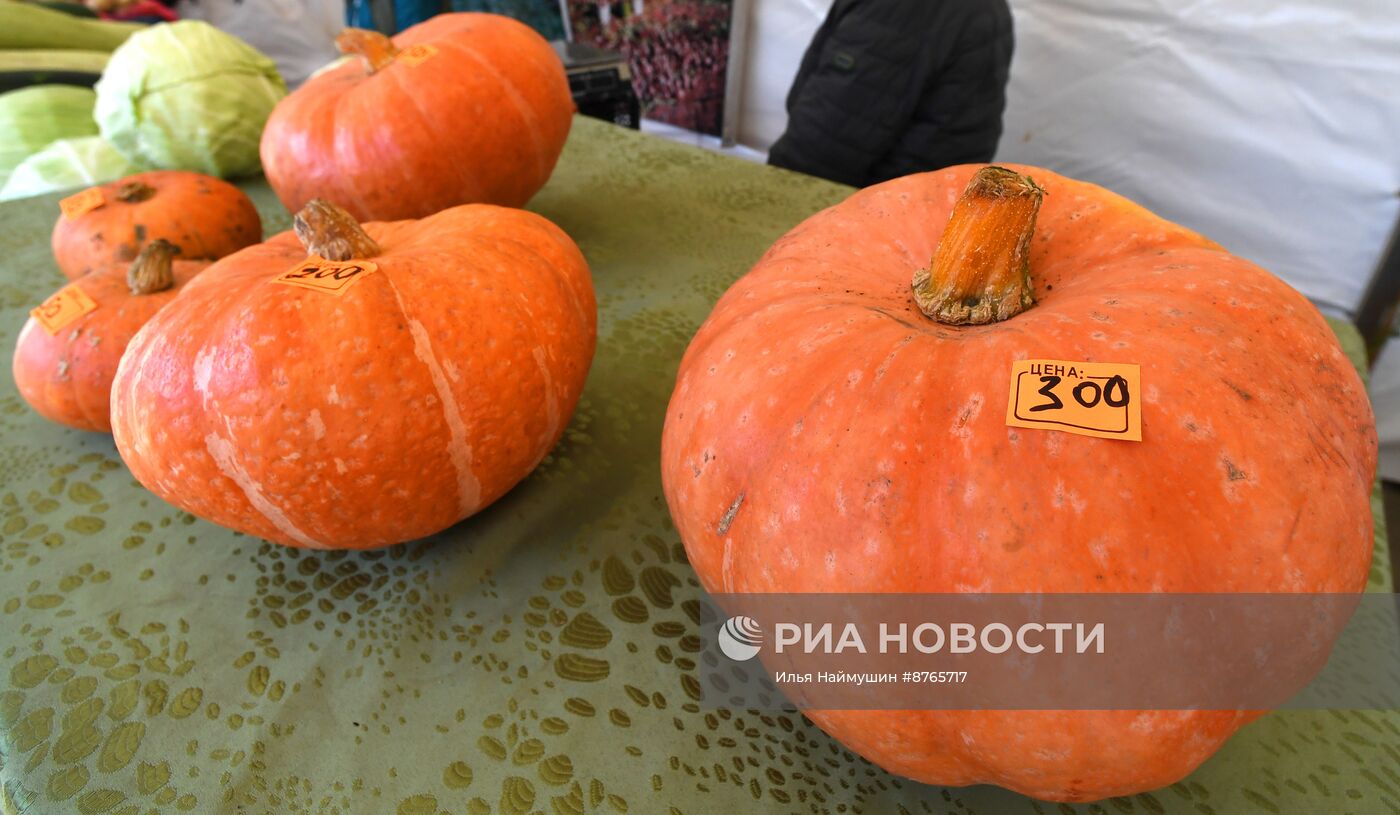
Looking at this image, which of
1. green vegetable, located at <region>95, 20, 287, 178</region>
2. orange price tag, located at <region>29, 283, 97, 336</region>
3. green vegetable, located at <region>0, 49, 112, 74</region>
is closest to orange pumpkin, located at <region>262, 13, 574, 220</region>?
orange price tag, located at <region>29, 283, 97, 336</region>

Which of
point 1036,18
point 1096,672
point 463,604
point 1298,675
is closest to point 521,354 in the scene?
point 463,604

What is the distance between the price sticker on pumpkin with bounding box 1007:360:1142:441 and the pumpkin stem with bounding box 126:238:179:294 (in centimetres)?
117

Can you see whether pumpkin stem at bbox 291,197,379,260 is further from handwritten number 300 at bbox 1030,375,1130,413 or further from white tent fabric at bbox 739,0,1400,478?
white tent fabric at bbox 739,0,1400,478

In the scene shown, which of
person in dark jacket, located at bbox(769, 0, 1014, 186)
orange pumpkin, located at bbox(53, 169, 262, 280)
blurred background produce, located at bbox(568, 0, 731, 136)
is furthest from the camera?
blurred background produce, located at bbox(568, 0, 731, 136)

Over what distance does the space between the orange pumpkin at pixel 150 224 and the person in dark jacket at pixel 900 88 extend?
142cm

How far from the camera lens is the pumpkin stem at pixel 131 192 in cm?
136

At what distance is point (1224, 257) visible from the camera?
2.19 ft

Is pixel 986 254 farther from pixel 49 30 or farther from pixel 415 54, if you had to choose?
pixel 49 30

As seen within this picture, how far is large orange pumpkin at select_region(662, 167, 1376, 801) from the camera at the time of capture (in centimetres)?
50

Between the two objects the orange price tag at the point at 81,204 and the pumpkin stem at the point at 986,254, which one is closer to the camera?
the pumpkin stem at the point at 986,254

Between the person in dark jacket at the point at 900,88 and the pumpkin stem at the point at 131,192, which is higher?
the person in dark jacket at the point at 900,88

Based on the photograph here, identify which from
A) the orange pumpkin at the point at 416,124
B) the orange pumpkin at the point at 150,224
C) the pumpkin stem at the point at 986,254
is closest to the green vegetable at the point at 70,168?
the orange pumpkin at the point at 150,224

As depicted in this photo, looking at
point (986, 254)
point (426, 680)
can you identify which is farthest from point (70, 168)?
point (986, 254)

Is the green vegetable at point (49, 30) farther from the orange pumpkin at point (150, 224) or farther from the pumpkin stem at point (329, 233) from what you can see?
the pumpkin stem at point (329, 233)
